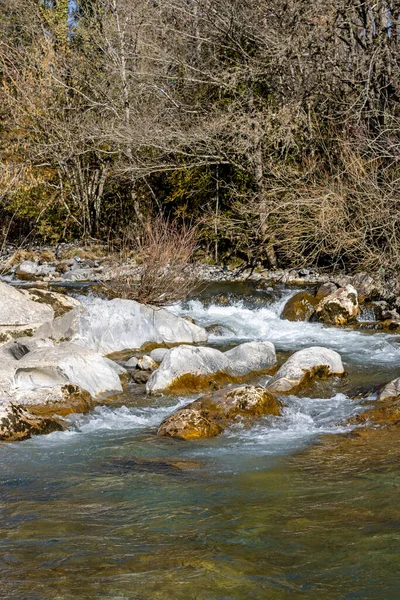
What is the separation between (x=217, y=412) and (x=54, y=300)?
546cm

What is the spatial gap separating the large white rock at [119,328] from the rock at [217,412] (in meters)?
3.25

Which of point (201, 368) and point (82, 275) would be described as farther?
point (82, 275)

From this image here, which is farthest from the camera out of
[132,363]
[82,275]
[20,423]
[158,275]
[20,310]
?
[82,275]

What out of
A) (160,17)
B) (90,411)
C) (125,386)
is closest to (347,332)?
(125,386)

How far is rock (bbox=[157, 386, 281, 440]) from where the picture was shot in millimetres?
6766

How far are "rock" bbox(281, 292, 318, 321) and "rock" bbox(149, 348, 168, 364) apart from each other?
399 cm

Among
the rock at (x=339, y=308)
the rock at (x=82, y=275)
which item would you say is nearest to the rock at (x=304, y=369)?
the rock at (x=339, y=308)

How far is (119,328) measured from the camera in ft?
35.1

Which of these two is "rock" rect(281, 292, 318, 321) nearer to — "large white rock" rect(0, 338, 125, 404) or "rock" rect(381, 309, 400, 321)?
"rock" rect(381, 309, 400, 321)

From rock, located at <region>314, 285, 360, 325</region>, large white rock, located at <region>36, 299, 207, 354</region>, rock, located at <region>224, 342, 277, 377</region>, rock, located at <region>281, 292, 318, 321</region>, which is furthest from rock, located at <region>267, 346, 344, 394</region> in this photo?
rock, located at <region>281, 292, 318, 321</region>

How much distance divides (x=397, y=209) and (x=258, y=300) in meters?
3.20

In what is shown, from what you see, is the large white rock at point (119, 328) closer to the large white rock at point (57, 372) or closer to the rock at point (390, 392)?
the large white rock at point (57, 372)

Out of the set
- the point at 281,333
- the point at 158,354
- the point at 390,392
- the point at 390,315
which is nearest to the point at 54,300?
the point at 158,354

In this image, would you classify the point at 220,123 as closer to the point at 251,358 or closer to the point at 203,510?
the point at 251,358
